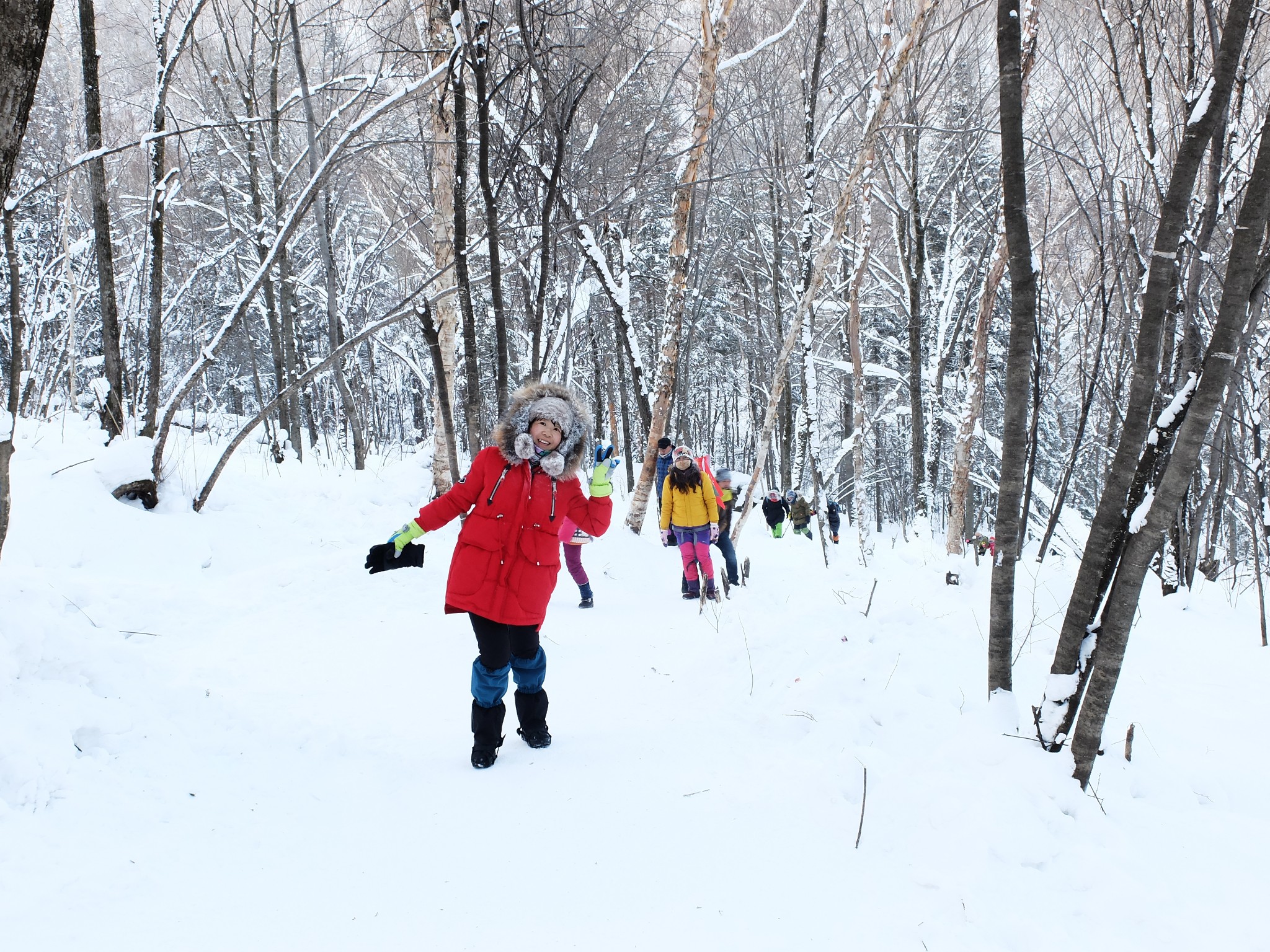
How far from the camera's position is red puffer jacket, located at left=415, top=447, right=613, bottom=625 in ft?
9.43

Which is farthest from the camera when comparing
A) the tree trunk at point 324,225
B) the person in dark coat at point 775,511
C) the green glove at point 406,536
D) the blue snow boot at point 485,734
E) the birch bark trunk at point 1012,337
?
the person in dark coat at point 775,511

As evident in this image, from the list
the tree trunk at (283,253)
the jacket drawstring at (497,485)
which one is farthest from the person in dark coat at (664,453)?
the jacket drawstring at (497,485)

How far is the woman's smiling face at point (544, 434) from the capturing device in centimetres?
305

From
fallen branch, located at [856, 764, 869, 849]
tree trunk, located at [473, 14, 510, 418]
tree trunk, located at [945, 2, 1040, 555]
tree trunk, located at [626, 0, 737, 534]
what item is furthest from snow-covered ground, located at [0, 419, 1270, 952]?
tree trunk, located at [626, 0, 737, 534]

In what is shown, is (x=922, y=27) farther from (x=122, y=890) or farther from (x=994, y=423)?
(x=994, y=423)

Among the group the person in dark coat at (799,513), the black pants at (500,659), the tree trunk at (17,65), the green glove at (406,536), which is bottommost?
the person in dark coat at (799,513)

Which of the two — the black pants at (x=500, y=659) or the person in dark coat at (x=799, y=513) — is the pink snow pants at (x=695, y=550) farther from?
the person in dark coat at (x=799, y=513)

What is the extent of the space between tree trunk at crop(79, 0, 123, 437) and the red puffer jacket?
131 inches

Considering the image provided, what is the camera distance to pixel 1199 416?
2016 mm

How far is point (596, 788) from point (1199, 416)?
2.50 meters

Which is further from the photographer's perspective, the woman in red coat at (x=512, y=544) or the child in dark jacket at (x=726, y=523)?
the child in dark jacket at (x=726, y=523)

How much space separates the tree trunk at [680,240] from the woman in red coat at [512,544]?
5097mm

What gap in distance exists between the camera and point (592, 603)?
5875 mm

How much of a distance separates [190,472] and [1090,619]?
23.3ft
